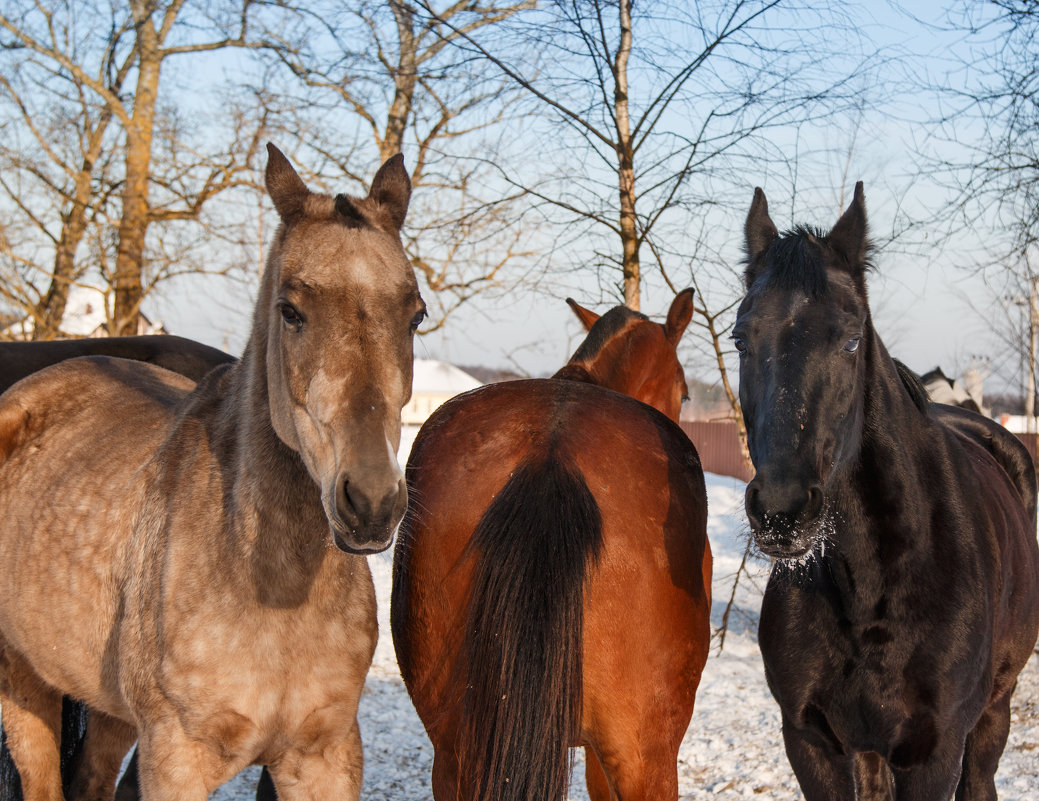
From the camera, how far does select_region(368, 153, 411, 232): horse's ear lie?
2.84 metres

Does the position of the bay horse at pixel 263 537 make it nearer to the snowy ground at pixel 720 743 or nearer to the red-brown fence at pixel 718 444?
the snowy ground at pixel 720 743

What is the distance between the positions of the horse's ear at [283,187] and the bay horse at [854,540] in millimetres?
1523

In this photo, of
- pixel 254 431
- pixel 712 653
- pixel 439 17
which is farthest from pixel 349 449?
pixel 712 653

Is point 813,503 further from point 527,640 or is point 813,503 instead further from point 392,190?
point 392,190

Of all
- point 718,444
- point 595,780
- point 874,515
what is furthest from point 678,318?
point 718,444

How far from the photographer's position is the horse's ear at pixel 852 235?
321 cm

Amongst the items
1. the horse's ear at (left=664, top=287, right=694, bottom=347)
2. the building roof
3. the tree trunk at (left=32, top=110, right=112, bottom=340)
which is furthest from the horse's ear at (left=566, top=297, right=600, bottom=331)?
the building roof

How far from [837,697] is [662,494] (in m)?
1.02

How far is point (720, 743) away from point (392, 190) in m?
4.40

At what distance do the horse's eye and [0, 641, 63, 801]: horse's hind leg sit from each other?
2443mm

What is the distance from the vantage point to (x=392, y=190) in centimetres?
286

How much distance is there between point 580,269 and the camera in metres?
7.13

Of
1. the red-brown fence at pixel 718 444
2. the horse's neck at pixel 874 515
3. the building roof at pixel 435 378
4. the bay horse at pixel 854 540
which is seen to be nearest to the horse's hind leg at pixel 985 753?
the bay horse at pixel 854 540

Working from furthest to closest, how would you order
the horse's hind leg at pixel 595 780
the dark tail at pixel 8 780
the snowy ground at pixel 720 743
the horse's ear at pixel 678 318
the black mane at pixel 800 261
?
the snowy ground at pixel 720 743 < the horse's ear at pixel 678 318 < the dark tail at pixel 8 780 < the horse's hind leg at pixel 595 780 < the black mane at pixel 800 261
